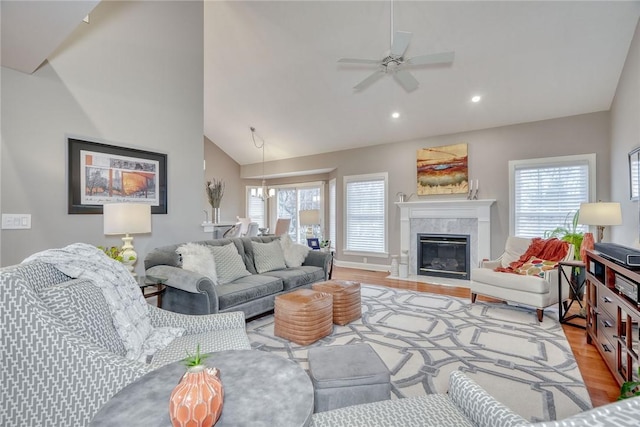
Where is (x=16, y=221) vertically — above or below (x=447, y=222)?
above

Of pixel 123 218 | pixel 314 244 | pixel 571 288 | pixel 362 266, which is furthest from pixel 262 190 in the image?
pixel 571 288

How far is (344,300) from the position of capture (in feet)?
10.8

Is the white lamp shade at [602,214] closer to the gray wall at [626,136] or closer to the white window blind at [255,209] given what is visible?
the gray wall at [626,136]

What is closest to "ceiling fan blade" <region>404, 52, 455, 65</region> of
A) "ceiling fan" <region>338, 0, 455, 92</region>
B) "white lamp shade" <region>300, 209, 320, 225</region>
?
"ceiling fan" <region>338, 0, 455, 92</region>

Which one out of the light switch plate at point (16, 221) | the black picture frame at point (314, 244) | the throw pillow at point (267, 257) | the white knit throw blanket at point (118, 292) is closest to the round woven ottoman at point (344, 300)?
the throw pillow at point (267, 257)

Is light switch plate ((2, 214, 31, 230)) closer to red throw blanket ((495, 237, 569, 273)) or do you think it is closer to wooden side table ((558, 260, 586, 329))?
red throw blanket ((495, 237, 569, 273))

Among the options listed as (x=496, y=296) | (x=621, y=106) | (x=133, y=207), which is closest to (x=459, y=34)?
(x=621, y=106)

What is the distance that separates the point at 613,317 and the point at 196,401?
2769 millimetres

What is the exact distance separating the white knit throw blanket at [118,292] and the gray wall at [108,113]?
1.64m

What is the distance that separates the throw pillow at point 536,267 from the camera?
362cm

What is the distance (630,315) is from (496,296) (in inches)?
79.3

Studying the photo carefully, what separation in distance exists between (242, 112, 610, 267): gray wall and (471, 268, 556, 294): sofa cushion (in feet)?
5.50

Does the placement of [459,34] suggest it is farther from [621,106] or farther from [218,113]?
[218,113]

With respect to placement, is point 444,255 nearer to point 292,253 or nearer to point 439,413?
point 292,253
